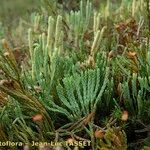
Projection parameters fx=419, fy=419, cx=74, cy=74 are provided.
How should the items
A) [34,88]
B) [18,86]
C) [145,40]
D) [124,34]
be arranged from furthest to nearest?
[124,34]
[145,40]
[34,88]
[18,86]

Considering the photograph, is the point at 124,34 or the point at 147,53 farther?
the point at 124,34

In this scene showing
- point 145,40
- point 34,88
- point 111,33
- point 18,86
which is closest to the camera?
point 18,86

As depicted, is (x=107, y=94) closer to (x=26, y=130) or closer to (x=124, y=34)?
(x=26, y=130)

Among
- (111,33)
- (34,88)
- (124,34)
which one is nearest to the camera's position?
(34,88)

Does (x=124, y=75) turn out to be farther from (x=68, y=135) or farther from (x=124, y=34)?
(x=124, y=34)

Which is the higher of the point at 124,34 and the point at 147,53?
the point at 124,34

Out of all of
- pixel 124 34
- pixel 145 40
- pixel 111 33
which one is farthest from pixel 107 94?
pixel 111 33

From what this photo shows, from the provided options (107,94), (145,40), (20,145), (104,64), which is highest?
(145,40)

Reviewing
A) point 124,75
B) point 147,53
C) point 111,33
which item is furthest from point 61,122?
point 111,33

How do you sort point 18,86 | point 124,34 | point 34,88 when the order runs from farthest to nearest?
1. point 124,34
2. point 34,88
3. point 18,86
